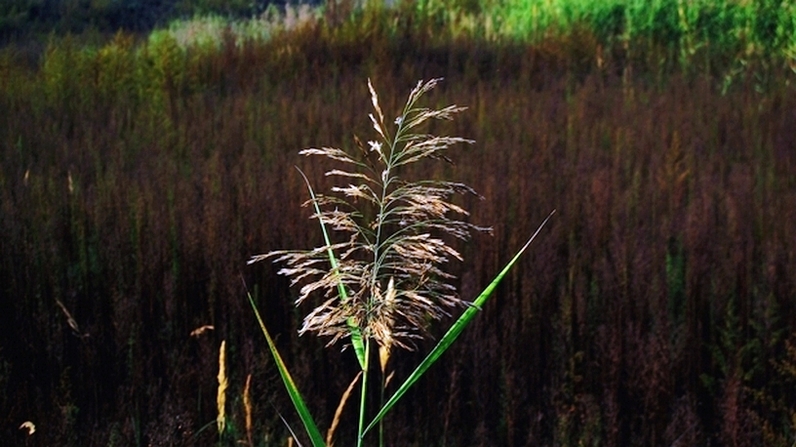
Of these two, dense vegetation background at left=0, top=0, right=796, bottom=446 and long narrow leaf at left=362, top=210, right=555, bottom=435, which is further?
dense vegetation background at left=0, top=0, right=796, bottom=446

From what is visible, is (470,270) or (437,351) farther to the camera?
(470,270)

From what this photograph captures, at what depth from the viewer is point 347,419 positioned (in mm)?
2547

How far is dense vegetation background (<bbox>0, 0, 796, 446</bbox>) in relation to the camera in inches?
96.0

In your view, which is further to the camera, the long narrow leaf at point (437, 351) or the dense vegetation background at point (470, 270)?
the dense vegetation background at point (470, 270)

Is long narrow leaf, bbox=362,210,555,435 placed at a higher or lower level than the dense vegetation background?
higher

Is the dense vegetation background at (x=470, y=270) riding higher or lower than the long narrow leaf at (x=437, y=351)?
lower

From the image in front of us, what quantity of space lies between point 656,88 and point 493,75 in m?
1.17

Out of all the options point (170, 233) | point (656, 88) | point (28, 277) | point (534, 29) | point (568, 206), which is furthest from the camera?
point (534, 29)

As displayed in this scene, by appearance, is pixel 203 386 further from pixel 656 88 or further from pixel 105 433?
pixel 656 88

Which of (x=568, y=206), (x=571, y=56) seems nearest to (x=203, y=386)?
(x=568, y=206)

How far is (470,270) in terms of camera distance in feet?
9.61

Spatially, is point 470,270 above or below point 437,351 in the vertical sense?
below

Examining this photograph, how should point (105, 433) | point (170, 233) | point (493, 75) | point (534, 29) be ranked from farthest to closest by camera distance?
point (534, 29)
point (493, 75)
point (170, 233)
point (105, 433)

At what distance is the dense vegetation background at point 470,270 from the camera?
2.44 metres
